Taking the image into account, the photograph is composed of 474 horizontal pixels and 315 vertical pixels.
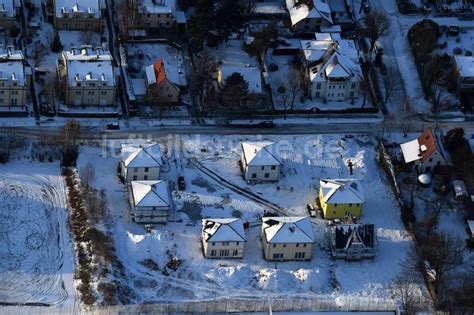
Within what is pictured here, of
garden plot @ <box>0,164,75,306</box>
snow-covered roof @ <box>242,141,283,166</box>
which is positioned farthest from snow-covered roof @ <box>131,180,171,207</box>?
snow-covered roof @ <box>242,141,283,166</box>

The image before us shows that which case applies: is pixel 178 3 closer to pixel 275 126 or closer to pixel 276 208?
pixel 275 126

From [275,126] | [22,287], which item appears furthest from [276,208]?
[22,287]

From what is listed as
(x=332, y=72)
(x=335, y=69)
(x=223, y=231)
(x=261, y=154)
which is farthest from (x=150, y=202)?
(x=335, y=69)

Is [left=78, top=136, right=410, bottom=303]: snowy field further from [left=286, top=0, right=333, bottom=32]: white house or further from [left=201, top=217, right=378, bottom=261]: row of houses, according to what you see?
[left=286, top=0, right=333, bottom=32]: white house

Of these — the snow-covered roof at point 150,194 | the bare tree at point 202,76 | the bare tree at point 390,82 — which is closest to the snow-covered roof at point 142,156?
the snow-covered roof at point 150,194

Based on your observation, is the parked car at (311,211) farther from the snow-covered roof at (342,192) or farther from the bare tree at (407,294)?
the bare tree at (407,294)

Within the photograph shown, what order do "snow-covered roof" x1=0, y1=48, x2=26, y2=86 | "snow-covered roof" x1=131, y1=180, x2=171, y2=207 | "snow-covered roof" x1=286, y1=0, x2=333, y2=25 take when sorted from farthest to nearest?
"snow-covered roof" x1=286, y1=0, x2=333, y2=25
"snow-covered roof" x1=0, y1=48, x2=26, y2=86
"snow-covered roof" x1=131, y1=180, x2=171, y2=207
